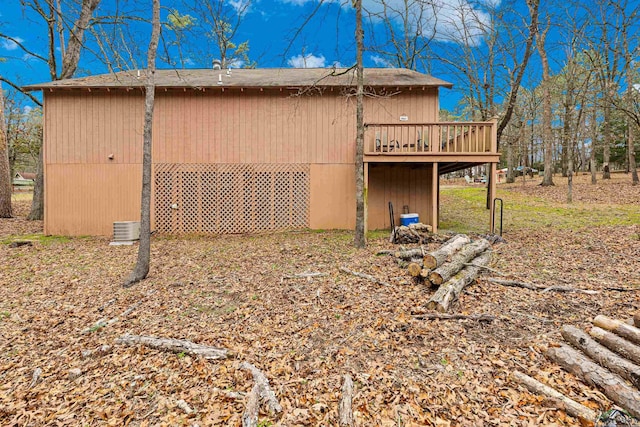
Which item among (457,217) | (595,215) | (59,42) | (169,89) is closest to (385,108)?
(457,217)

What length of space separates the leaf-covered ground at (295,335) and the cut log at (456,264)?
26 cm

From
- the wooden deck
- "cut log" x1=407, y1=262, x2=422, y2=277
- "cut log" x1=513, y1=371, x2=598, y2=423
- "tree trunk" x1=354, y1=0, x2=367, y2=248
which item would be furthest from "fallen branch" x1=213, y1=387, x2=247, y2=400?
the wooden deck

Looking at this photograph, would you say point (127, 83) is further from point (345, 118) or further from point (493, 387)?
point (493, 387)

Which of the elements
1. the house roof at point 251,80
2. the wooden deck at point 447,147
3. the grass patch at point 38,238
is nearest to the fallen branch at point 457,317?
the wooden deck at point 447,147

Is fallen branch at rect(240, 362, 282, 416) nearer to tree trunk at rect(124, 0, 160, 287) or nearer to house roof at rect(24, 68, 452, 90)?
tree trunk at rect(124, 0, 160, 287)

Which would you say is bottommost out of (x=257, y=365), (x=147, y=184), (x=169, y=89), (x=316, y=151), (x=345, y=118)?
(x=257, y=365)

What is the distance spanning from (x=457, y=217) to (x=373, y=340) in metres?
9.36

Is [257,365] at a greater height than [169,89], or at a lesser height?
lesser

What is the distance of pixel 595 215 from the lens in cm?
1002

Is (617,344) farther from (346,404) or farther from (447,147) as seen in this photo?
(447,147)

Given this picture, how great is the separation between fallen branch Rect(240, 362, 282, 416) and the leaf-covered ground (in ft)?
0.21

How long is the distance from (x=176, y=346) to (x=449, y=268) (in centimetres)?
378

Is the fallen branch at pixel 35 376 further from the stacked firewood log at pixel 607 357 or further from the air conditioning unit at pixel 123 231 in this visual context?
the air conditioning unit at pixel 123 231

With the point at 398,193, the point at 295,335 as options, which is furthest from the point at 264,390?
the point at 398,193
